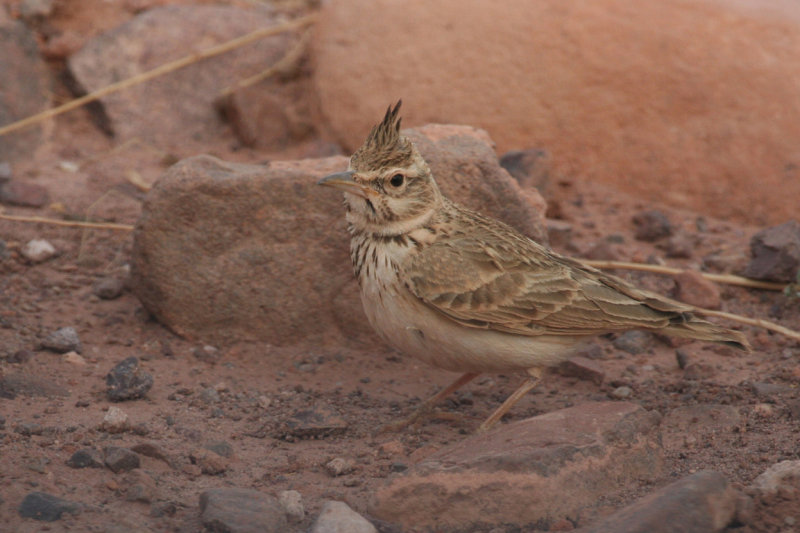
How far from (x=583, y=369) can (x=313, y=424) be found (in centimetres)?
174

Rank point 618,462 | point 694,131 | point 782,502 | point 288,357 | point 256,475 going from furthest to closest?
point 694,131
point 288,357
point 256,475
point 618,462
point 782,502

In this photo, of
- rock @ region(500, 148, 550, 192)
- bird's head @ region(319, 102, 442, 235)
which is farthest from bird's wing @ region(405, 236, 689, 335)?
rock @ region(500, 148, 550, 192)

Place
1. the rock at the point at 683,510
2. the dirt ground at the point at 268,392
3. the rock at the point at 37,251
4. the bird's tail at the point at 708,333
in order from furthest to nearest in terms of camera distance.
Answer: the rock at the point at 37,251
the bird's tail at the point at 708,333
the dirt ground at the point at 268,392
the rock at the point at 683,510

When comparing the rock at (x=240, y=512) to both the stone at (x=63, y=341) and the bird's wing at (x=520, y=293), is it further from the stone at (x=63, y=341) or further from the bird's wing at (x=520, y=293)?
→ the stone at (x=63, y=341)

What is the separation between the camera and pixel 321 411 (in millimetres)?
4883

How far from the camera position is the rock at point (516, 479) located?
12.1 feet

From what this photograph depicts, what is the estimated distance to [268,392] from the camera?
5.34 m

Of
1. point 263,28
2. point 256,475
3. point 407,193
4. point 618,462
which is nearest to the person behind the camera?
point 618,462

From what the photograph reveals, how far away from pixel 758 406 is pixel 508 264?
1.49m

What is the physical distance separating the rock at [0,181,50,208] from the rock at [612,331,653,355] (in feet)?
14.7

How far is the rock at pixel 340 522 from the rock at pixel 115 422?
4.32 feet

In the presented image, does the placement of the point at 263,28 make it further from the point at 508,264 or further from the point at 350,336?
the point at 508,264

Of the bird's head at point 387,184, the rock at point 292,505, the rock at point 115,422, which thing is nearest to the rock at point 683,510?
the rock at point 292,505

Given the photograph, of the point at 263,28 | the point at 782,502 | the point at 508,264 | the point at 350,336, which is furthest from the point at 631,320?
the point at 263,28
